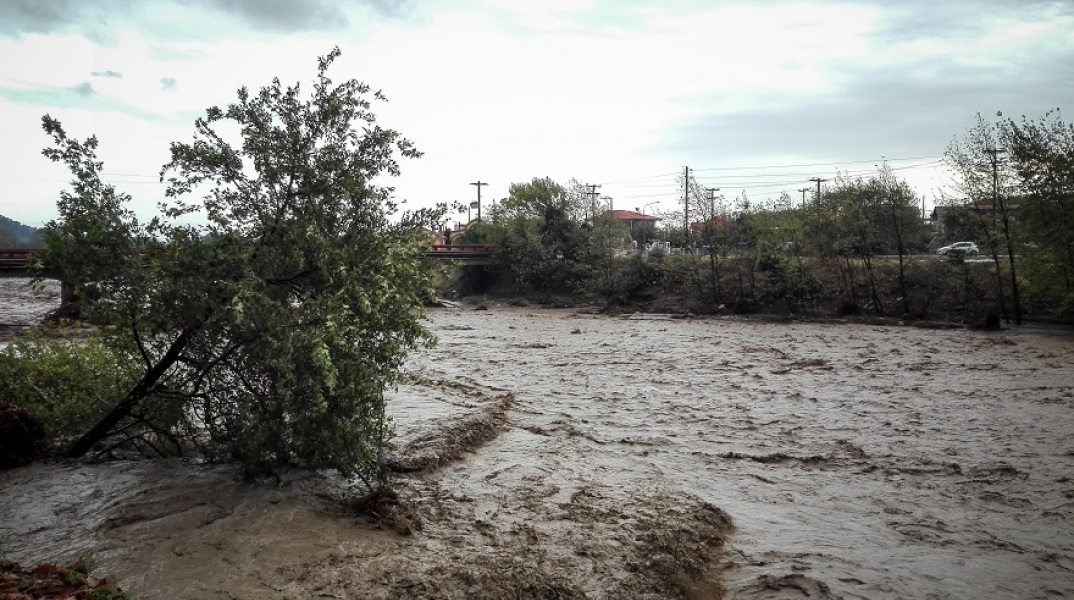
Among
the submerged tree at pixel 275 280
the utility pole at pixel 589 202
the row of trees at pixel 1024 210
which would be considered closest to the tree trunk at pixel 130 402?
the submerged tree at pixel 275 280

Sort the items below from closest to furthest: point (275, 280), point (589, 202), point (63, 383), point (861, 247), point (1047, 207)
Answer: point (275, 280), point (63, 383), point (1047, 207), point (861, 247), point (589, 202)

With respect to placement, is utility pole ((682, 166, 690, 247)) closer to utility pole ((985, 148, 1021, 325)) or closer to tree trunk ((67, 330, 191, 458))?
utility pole ((985, 148, 1021, 325))

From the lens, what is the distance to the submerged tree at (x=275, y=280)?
9.08 meters

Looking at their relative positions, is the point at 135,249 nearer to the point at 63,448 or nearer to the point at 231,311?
the point at 231,311

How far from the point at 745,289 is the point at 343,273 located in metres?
34.0

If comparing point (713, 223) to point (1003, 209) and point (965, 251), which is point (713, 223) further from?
point (1003, 209)

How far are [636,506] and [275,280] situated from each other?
550cm

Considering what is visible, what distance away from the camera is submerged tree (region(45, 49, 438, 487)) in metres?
9.08

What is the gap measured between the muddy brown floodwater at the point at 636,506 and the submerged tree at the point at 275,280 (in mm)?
1044

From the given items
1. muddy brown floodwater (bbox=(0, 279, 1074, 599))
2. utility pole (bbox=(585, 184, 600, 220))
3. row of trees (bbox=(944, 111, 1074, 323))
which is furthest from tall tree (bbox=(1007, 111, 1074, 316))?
Answer: utility pole (bbox=(585, 184, 600, 220))

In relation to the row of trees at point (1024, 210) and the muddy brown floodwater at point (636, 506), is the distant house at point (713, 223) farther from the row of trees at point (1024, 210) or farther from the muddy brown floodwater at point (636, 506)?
the muddy brown floodwater at point (636, 506)

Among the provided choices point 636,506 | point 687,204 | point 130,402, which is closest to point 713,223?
point 687,204

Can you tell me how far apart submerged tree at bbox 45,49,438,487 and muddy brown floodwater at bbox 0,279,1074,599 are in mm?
1044

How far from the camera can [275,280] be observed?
959 cm
